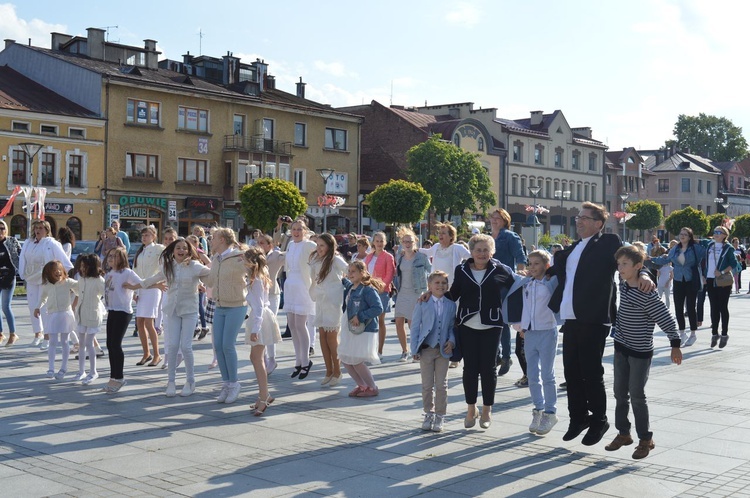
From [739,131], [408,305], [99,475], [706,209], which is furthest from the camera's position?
[739,131]

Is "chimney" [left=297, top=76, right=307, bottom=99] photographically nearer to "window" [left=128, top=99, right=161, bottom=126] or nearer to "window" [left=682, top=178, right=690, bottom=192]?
"window" [left=128, top=99, right=161, bottom=126]

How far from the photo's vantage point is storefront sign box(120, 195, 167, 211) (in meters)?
47.6

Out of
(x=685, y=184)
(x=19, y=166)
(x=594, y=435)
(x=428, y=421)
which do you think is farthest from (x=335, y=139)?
(x=685, y=184)

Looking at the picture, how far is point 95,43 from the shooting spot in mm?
51781

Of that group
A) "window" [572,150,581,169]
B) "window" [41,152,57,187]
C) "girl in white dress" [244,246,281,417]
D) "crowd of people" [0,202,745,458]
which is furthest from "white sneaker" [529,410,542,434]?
"window" [572,150,581,169]

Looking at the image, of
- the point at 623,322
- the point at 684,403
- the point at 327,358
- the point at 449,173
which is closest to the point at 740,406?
the point at 684,403

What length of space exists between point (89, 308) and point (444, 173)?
49.2 m

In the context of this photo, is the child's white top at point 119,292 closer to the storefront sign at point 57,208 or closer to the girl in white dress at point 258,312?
the girl in white dress at point 258,312

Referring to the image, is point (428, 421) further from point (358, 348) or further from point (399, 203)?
point (399, 203)

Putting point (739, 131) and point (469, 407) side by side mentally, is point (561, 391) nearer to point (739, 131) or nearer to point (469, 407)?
point (469, 407)

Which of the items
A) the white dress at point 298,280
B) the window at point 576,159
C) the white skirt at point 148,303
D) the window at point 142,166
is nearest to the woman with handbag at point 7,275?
the white skirt at point 148,303

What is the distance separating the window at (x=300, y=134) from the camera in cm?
5656

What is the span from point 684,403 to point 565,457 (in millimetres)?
2899

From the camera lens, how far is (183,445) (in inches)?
293
